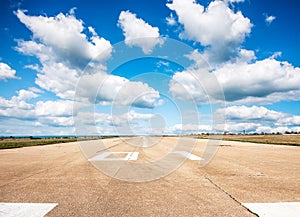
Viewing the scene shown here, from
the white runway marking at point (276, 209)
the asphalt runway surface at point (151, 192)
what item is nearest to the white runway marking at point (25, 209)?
the asphalt runway surface at point (151, 192)

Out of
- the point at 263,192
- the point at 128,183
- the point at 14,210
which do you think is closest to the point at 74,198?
the point at 14,210

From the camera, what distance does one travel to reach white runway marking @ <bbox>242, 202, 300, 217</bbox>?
187 inches

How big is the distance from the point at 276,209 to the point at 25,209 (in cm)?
506

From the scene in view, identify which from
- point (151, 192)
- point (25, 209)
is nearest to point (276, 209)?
point (151, 192)

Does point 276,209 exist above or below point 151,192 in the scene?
below

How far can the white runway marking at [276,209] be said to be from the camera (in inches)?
187

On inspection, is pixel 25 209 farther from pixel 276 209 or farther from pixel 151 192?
pixel 276 209

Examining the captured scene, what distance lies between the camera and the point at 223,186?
7.21 m

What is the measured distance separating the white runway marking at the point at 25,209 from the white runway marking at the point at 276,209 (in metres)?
4.13

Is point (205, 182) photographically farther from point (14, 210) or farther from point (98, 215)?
point (14, 210)

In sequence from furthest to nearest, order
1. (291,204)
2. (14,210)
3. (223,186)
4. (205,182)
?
1. (205,182)
2. (223,186)
3. (291,204)
4. (14,210)

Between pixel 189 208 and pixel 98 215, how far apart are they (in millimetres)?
1820

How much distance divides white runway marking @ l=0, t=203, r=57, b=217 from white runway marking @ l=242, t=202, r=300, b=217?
4.13 m

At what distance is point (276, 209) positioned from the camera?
5055 millimetres
